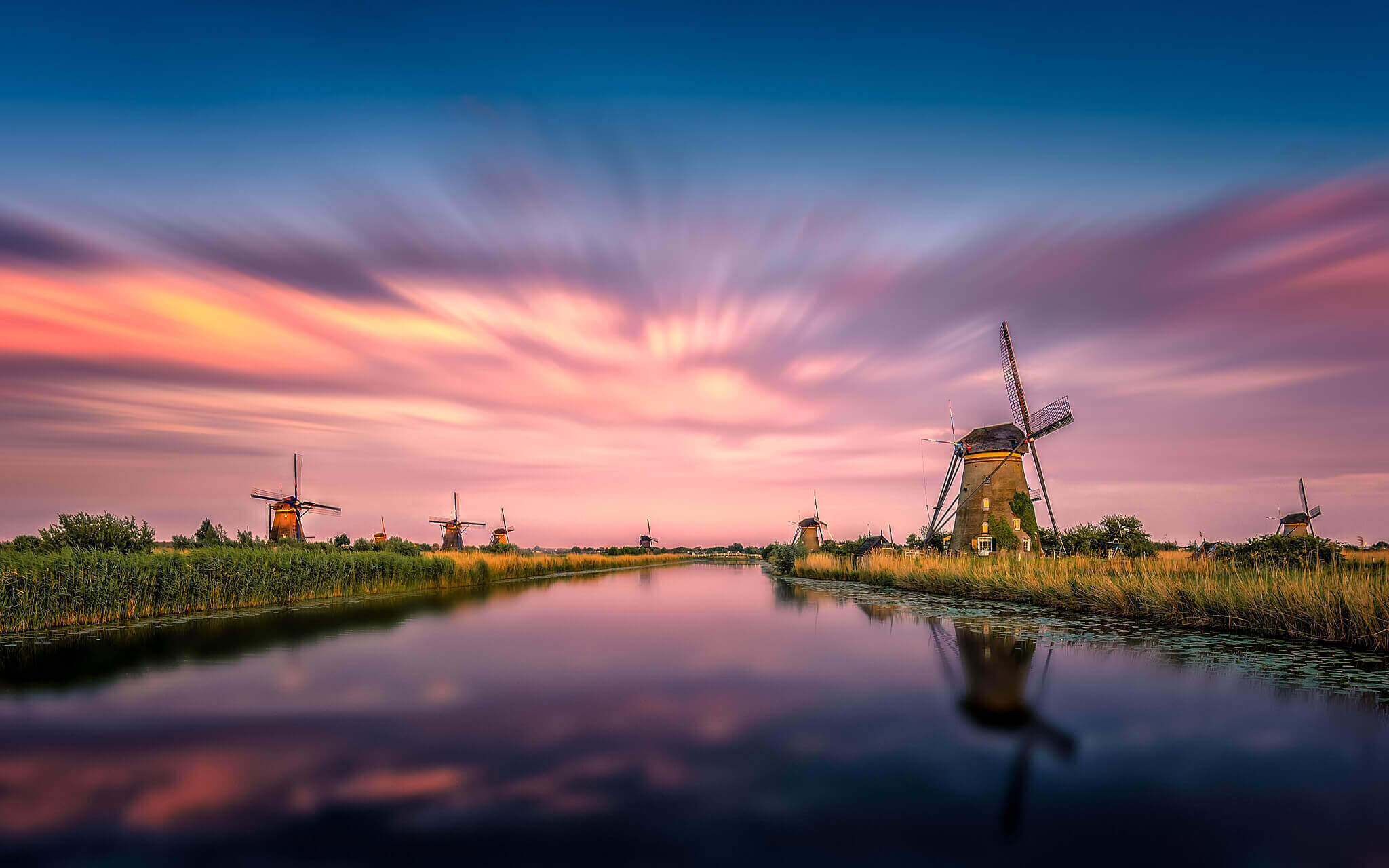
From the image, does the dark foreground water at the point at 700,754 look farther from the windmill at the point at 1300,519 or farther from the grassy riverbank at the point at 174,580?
the windmill at the point at 1300,519

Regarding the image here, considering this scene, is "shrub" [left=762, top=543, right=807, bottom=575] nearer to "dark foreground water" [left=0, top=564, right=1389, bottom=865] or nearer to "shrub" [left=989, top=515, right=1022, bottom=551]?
"shrub" [left=989, top=515, right=1022, bottom=551]

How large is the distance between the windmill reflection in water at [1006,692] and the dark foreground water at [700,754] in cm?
6

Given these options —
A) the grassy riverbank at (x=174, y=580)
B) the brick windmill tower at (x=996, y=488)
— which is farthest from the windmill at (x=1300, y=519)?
the grassy riverbank at (x=174, y=580)

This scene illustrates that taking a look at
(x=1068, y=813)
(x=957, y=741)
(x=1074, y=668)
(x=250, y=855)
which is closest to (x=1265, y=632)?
(x=1074, y=668)

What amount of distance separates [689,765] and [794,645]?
318 inches

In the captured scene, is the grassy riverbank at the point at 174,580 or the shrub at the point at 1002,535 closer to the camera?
the grassy riverbank at the point at 174,580

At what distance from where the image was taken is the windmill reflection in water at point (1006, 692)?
5.96 metres

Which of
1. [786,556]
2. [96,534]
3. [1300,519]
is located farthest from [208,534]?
[1300,519]

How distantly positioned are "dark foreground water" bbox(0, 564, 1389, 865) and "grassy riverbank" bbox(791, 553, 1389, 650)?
1.24 metres

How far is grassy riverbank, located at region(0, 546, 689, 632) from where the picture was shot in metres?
15.0

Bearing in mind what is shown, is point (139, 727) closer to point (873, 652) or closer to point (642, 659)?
point (642, 659)

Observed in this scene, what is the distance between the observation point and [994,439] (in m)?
34.1

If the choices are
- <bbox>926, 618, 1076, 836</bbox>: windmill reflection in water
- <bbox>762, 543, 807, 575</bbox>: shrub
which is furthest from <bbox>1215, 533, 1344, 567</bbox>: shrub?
<bbox>762, 543, 807, 575</bbox>: shrub

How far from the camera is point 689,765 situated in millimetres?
6070
